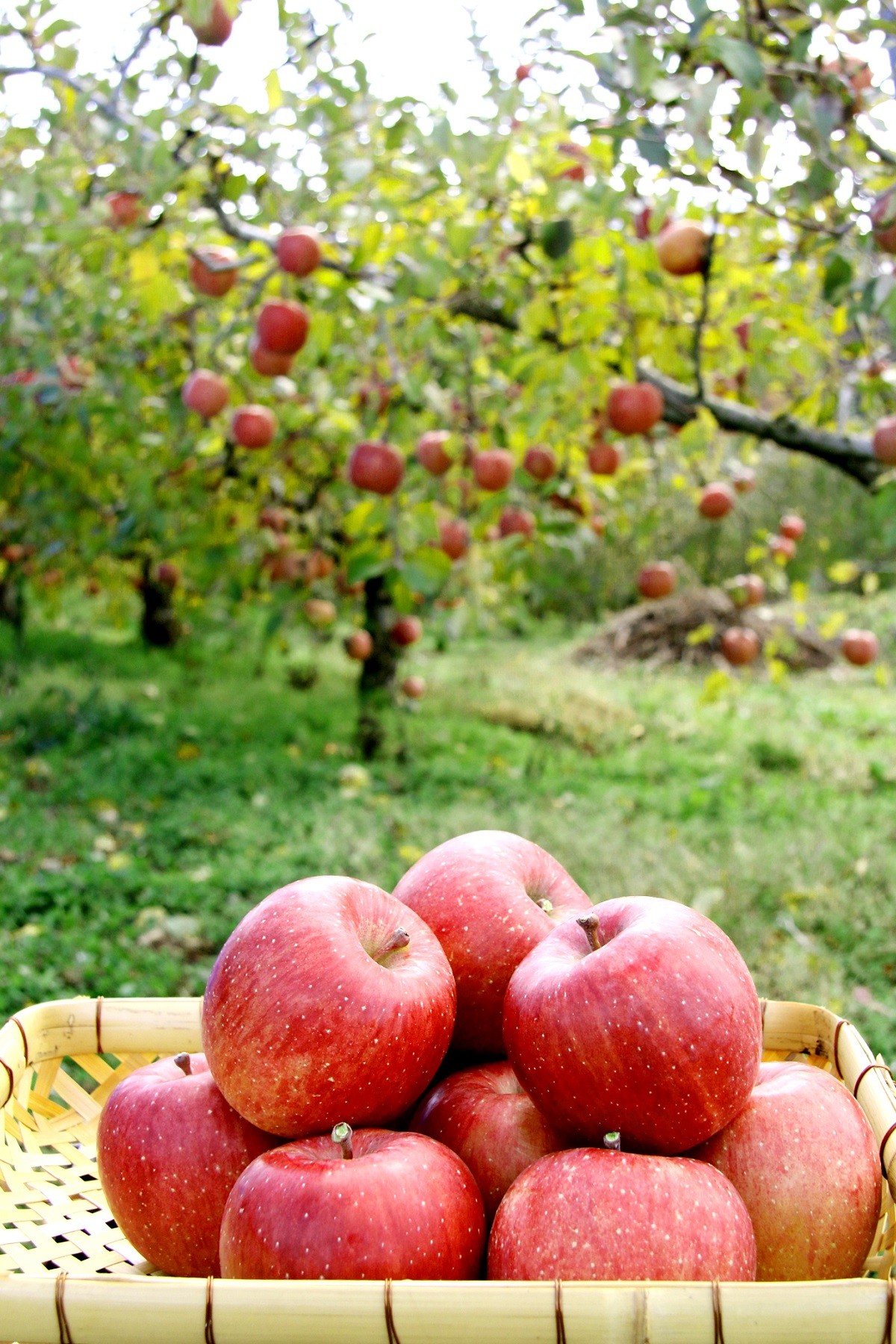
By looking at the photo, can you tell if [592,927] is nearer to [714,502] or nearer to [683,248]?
[683,248]

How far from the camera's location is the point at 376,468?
2.94m

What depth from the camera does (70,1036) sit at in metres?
1.29

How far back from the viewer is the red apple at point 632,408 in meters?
3.01

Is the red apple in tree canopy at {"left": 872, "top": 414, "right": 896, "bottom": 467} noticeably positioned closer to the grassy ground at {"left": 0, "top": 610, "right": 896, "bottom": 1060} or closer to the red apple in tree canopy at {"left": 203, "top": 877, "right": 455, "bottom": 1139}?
the grassy ground at {"left": 0, "top": 610, "right": 896, "bottom": 1060}

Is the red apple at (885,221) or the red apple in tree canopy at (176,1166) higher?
the red apple at (885,221)

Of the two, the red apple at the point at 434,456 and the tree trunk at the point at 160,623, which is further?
the tree trunk at the point at 160,623

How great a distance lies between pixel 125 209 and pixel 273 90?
0.73 metres

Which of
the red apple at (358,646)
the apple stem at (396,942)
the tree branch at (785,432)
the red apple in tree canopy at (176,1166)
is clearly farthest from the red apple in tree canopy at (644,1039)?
the red apple at (358,646)

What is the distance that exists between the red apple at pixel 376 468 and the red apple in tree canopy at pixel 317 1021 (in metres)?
2.02

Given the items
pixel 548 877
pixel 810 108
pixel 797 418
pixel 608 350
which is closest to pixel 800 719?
pixel 797 418

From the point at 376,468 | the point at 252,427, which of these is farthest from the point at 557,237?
the point at 252,427

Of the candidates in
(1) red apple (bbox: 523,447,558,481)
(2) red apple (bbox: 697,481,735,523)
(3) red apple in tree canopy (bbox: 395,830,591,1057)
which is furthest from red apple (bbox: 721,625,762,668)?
(3) red apple in tree canopy (bbox: 395,830,591,1057)

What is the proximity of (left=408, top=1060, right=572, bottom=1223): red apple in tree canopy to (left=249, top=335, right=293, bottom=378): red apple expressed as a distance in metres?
2.30

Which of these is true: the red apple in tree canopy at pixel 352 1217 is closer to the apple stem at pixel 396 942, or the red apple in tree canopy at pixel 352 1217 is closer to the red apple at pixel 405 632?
the apple stem at pixel 396 942
